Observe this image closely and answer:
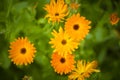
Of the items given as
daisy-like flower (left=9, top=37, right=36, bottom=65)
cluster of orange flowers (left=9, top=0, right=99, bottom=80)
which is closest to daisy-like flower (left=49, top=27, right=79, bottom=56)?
cluster of orange flowers (left=9, top=0, right=99, bottom=80)

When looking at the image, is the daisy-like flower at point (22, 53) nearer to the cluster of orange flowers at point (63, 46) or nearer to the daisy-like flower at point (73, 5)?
the cluster of orange flowers at point (63, 46)

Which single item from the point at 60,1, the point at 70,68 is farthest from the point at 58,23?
the point at 70,68

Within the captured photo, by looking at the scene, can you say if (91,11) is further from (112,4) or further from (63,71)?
(63,71)

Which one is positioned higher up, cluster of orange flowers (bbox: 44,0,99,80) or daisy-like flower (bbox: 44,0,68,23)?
daisy-like flower (bbox: 44,0,68,23)

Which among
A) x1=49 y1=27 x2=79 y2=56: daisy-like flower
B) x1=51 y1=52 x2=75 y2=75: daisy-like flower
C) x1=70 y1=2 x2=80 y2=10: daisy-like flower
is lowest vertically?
x1=51 y1=52 x2=75 y2=75: daisy-like flower

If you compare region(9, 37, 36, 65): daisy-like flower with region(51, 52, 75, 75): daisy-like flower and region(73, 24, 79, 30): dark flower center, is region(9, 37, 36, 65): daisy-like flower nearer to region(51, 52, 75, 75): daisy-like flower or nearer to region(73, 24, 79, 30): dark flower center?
region(51, 52, 75, 75): daisy-like flower
